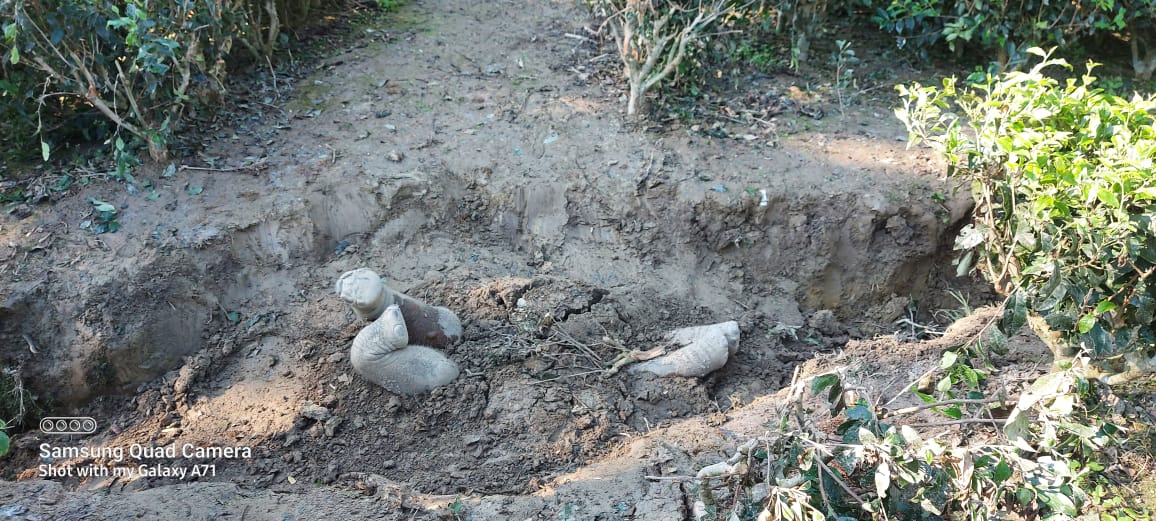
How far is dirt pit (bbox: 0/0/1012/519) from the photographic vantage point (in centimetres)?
362

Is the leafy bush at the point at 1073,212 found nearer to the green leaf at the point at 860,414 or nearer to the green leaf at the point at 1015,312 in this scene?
the green leaf at the point at 1015,312

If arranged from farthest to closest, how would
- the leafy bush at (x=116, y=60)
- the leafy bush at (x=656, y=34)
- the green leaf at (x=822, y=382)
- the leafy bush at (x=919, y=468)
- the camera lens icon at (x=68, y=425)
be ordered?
the leafy bush at (x=656, y=34) → the leafy bush at (x=116, y=60) → the camera lens icon at (x=68, y=425) → the green leaf at (x=822, y=382) → the leafy bush at (x=919, y=468)

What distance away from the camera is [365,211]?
4812 millimetres

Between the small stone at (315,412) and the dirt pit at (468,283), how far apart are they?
14 mm

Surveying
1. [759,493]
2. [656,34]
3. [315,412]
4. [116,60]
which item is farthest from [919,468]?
[116,60]

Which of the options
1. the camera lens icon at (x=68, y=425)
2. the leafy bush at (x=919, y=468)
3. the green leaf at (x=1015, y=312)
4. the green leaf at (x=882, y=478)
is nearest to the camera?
the green leaf at (x=882, y=478)

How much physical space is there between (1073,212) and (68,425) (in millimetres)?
4815

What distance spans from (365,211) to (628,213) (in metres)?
1.63

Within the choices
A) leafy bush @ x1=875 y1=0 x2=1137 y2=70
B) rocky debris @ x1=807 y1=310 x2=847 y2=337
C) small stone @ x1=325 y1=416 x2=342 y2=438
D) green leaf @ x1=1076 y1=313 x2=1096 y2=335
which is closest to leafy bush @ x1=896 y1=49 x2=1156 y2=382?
green leaf @ x1=1076 y1=313 x2=1096 y2=335

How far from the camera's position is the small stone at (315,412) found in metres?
3.79

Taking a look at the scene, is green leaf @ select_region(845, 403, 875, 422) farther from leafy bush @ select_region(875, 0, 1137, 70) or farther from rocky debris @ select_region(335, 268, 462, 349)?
leafy bush @ select_region(875, 0, 1137, 70)

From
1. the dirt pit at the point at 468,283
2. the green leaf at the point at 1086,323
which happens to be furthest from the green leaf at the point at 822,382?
the green leaf at the point at 1086,323

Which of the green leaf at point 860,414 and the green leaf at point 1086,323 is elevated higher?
the green leaf at point 1086,323

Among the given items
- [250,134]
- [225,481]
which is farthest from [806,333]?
[250,134]
